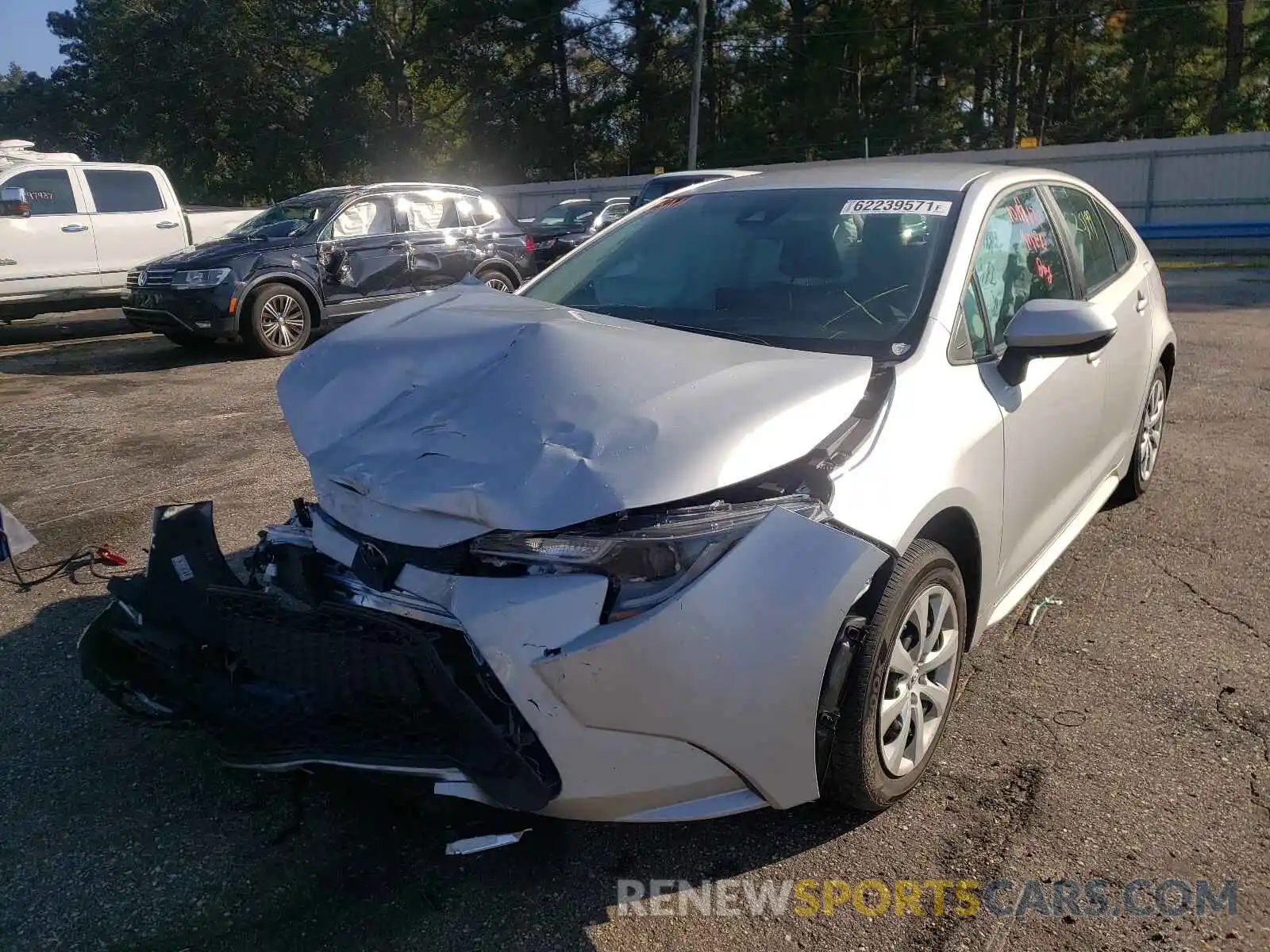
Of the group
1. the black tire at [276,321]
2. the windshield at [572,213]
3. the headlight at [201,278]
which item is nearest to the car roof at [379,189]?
the black tire at [276,321]

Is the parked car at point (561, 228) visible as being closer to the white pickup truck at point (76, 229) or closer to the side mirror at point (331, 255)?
the side mirror at point (331, 255)

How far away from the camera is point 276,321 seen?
1066cm

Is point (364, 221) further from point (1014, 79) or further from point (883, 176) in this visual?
point (1014, 79)

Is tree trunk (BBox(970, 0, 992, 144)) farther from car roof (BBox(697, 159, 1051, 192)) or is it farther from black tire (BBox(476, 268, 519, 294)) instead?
car roof (BBox(697, 159, 1051, 192))

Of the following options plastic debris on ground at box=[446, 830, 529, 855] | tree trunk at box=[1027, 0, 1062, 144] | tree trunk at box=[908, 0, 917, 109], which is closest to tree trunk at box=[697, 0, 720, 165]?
tree trunk at box=[908, 0, 917, 109]

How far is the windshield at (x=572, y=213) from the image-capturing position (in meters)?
17.4

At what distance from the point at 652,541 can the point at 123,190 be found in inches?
505

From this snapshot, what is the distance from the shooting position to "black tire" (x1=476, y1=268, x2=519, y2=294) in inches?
482

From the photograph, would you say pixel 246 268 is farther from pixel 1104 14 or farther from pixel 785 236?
pixel 1104 14

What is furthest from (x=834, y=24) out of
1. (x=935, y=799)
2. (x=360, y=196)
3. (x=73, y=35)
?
(x=73, y=35)

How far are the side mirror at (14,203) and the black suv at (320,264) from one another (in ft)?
7.47

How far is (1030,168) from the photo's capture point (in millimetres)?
4445

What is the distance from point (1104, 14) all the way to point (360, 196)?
33.9 m

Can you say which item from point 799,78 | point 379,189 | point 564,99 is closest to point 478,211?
point 379,189
